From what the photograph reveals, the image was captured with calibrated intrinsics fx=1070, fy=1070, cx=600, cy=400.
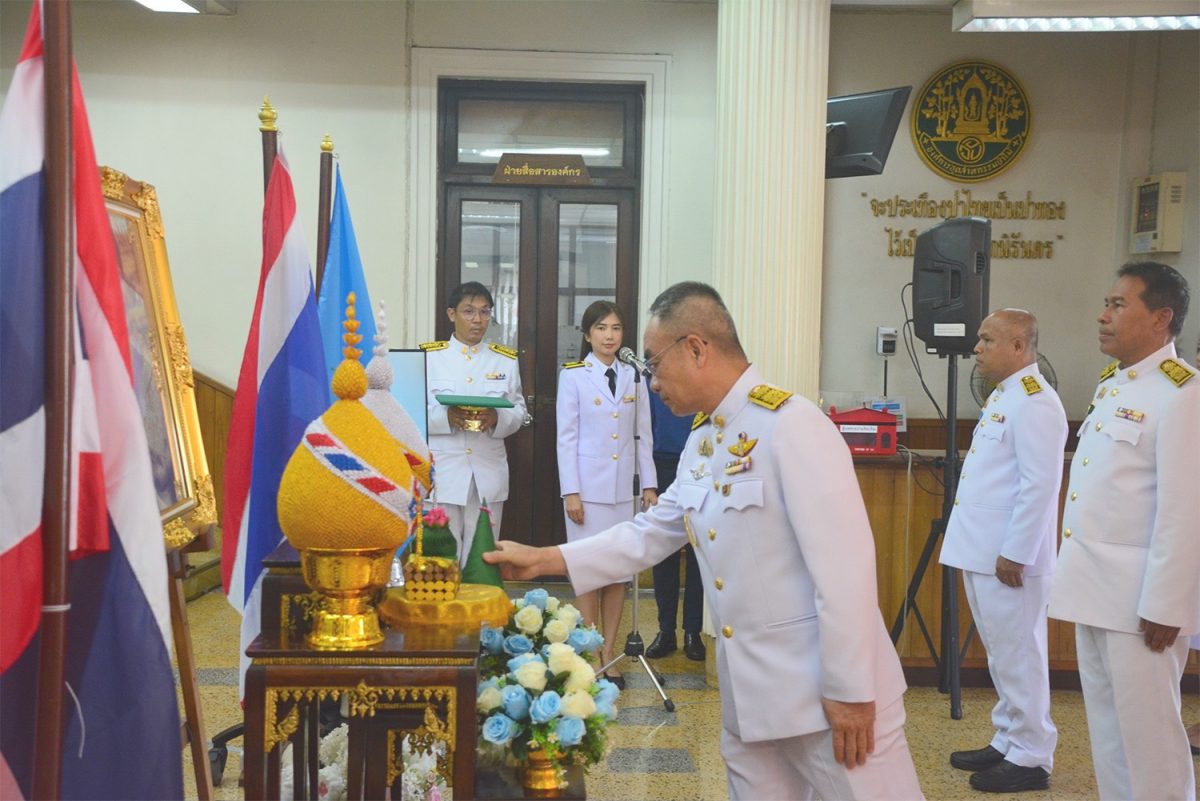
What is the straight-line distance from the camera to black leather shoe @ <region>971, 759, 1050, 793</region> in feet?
10.9

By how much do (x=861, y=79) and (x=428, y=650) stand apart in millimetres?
5349

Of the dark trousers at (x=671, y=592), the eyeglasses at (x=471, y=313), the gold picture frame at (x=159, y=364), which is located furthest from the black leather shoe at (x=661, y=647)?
the gold picture frame at (x=159, y=364)

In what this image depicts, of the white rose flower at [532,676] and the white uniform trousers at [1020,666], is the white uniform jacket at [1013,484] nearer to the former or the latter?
the white uniform trousers at [1020,666]

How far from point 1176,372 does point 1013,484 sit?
954 mm

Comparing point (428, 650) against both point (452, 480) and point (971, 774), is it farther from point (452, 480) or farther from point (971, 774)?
point (452, 480)

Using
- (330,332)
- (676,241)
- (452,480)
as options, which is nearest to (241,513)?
(330,332)

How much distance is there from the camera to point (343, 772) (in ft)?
7.77

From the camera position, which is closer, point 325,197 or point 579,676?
point 579,676

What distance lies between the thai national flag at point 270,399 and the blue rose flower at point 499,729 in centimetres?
103

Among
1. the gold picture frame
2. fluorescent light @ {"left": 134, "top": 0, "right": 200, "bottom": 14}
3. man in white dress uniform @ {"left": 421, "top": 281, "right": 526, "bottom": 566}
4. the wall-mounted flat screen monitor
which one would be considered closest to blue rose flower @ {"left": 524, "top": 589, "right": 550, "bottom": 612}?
the gold picture frame

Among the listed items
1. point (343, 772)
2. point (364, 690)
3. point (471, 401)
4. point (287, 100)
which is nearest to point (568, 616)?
point (364, 690)

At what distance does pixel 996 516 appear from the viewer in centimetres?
354

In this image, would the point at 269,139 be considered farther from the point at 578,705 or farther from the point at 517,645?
the point at 578,705

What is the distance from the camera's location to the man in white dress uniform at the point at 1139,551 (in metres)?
2.53
